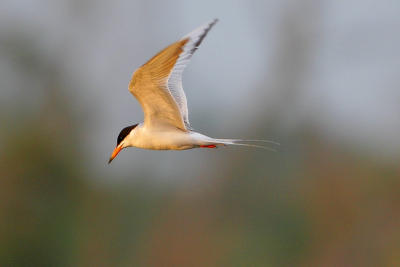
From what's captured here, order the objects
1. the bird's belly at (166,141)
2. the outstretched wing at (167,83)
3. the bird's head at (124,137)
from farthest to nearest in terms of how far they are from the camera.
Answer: the bird's head at (124,137), the bird's belly at (166,141), the outstretched wing at (167,83)

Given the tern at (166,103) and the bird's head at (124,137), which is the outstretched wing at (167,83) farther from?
the bird's head at (124,137)

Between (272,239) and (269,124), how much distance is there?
2958 mm

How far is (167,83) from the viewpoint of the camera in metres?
6.18

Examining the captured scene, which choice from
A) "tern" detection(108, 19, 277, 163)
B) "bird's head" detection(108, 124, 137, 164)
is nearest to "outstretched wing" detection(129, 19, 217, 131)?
"tern" detection(108, 19, 277, 163)

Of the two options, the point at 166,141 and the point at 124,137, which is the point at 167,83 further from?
the point at 124,137

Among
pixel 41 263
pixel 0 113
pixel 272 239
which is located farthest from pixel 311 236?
pixel 0 113

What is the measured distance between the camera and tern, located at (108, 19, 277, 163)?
580cm

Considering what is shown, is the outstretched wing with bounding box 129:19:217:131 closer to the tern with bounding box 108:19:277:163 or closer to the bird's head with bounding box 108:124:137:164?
the tern with bounding box 108:19:277:163

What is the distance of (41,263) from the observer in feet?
52.9

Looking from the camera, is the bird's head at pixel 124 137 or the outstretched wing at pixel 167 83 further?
the bird's head at pixel 124 137

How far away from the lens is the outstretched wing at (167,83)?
5.75 m

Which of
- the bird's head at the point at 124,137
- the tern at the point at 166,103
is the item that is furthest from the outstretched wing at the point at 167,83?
the bird's head at the point at 124,137

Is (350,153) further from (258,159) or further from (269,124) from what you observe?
(269,124)

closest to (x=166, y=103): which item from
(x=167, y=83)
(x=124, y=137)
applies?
(x=167, y=83)
